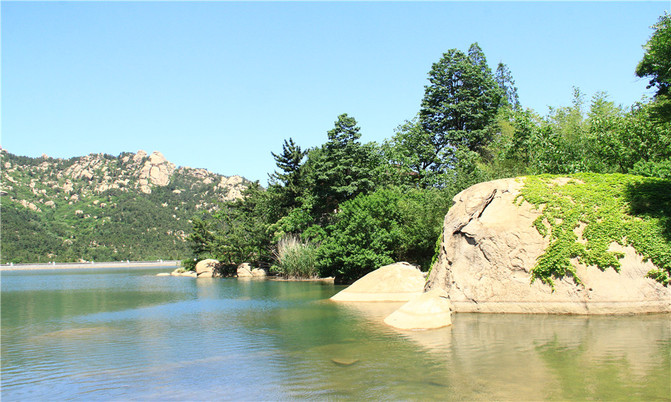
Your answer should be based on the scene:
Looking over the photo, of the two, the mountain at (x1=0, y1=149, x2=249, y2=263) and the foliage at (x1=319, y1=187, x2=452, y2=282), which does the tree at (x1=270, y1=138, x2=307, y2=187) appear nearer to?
the foliage at (x1=319, y1=187, x2=452, y2=282)

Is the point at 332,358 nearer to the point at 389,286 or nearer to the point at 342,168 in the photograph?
the point at 389,286

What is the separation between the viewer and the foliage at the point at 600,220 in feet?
52.5

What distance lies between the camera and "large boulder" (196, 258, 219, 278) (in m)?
48.6

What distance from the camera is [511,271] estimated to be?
1683 centimetres

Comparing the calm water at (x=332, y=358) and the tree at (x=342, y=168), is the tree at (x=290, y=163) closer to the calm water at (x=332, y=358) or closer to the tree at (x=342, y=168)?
the tree at (x=342, y=168)

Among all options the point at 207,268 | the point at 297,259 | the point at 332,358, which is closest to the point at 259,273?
the point at 297,259

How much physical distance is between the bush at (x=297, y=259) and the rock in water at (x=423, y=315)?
68.2ft

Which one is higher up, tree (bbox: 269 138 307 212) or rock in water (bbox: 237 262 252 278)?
tree (bbox: 269 138 307 212)

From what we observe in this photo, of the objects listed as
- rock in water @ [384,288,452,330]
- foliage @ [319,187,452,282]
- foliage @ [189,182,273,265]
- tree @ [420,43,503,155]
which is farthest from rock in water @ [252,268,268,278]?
rock in water @ [384,288,452,330]

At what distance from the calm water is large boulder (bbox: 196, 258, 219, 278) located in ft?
97.4

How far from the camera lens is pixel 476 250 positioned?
1759cm

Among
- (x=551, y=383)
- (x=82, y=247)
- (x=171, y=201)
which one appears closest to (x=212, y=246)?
(x=551, y=383)

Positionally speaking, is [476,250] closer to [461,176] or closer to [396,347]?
[396,347]

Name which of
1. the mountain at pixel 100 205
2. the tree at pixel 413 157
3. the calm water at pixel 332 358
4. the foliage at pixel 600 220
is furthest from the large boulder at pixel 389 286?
the mountain at pixel 100 205
